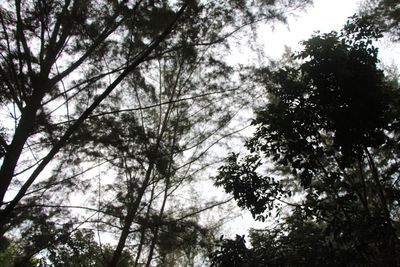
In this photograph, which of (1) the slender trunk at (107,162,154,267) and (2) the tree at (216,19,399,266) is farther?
(1) the slender trunk at (107,162,154,267)

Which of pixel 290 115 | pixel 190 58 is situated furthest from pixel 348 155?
pixel 190 58

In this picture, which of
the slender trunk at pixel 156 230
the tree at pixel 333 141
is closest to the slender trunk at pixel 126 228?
the slender trunk at pixel 156 230

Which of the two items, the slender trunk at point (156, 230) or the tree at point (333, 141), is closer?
the tree at point (333, 141)

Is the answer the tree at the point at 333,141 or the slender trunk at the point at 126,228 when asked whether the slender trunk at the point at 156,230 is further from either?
the tree at the point at 333,141

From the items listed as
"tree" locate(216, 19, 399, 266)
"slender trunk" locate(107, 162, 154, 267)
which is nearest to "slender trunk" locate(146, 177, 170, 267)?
"slender trunk" locate(107, 162, 154, 267)

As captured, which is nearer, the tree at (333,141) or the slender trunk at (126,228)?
the tree at (333,141)

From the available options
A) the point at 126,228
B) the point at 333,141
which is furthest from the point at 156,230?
the point at 333,141

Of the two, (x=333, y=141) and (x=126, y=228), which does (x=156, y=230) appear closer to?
(x=126, y=228)

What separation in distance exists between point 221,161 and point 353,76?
152 inches

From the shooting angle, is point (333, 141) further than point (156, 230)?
No

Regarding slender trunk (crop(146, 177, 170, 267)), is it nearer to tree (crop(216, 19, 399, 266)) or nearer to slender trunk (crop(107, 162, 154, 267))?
slender trunk (crop(107, 162, 154, 267))

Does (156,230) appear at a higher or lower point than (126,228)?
lower

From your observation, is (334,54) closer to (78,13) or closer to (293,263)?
(293,263)

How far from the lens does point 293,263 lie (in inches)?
133
